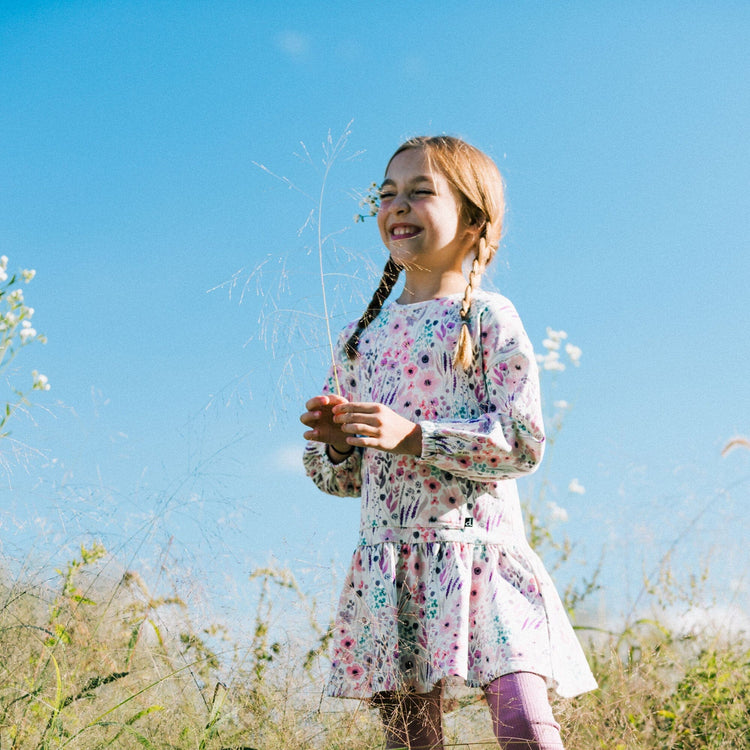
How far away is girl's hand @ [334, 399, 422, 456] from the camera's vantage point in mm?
1839

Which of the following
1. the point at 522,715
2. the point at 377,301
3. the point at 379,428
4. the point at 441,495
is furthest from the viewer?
the point at 377,301

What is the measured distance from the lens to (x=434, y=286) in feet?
7.26

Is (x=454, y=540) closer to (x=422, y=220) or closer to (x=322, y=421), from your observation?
(x=322, y=421)

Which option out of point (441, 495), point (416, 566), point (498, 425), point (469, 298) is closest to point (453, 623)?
point (416, 566)

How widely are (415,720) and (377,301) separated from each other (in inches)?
42.5

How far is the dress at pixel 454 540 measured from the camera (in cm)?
184

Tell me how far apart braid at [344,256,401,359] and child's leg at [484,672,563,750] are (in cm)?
95

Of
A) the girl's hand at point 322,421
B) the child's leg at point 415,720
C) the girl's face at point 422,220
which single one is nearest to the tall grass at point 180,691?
the child's leg at point 415,720

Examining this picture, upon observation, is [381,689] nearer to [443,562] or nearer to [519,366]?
[443,562]

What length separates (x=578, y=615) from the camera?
2977mm

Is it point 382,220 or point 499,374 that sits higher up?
point 382,220

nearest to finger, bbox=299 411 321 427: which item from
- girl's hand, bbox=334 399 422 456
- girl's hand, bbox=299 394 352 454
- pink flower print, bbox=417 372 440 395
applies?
girl's hand, bbox=299 394 352 454

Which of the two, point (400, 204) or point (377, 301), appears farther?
point (377, 301)

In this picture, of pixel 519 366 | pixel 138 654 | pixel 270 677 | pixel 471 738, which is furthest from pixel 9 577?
pixel 519 366
